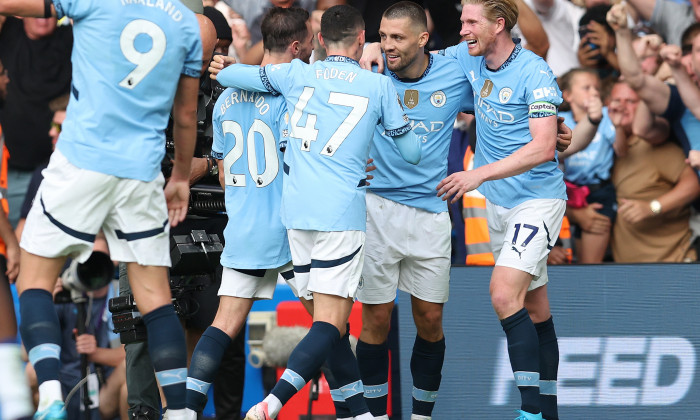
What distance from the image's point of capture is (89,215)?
15.5 ft

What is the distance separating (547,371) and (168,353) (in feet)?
8.10

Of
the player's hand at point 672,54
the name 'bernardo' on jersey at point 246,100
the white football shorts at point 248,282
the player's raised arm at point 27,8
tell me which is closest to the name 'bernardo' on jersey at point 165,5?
the player's raised arm at point 27,8

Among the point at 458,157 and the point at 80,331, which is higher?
the point at 458,157

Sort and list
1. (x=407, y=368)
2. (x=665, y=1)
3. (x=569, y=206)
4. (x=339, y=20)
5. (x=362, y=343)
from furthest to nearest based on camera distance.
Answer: (x=665, y=1)
(x=569, y=206)
(x=407, y=368)
(x=362, y=343)
(x=339, y=20)

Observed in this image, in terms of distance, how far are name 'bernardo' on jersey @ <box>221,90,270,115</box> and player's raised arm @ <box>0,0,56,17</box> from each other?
1.41 metres

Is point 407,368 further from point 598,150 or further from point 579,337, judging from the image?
point 598,150

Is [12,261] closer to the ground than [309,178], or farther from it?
closer to the ground

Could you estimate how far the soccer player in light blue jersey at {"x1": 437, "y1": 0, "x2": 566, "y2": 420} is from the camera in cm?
567

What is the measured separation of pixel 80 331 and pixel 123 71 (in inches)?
115

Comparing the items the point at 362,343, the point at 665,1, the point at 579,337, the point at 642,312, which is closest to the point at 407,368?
the point at 362,343

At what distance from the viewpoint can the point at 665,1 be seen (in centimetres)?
902

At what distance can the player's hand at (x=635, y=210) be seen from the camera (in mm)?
8047

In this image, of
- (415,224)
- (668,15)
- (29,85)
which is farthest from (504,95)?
(29,85)

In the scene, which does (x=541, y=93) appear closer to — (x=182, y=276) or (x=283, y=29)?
(x=283, y=29)
